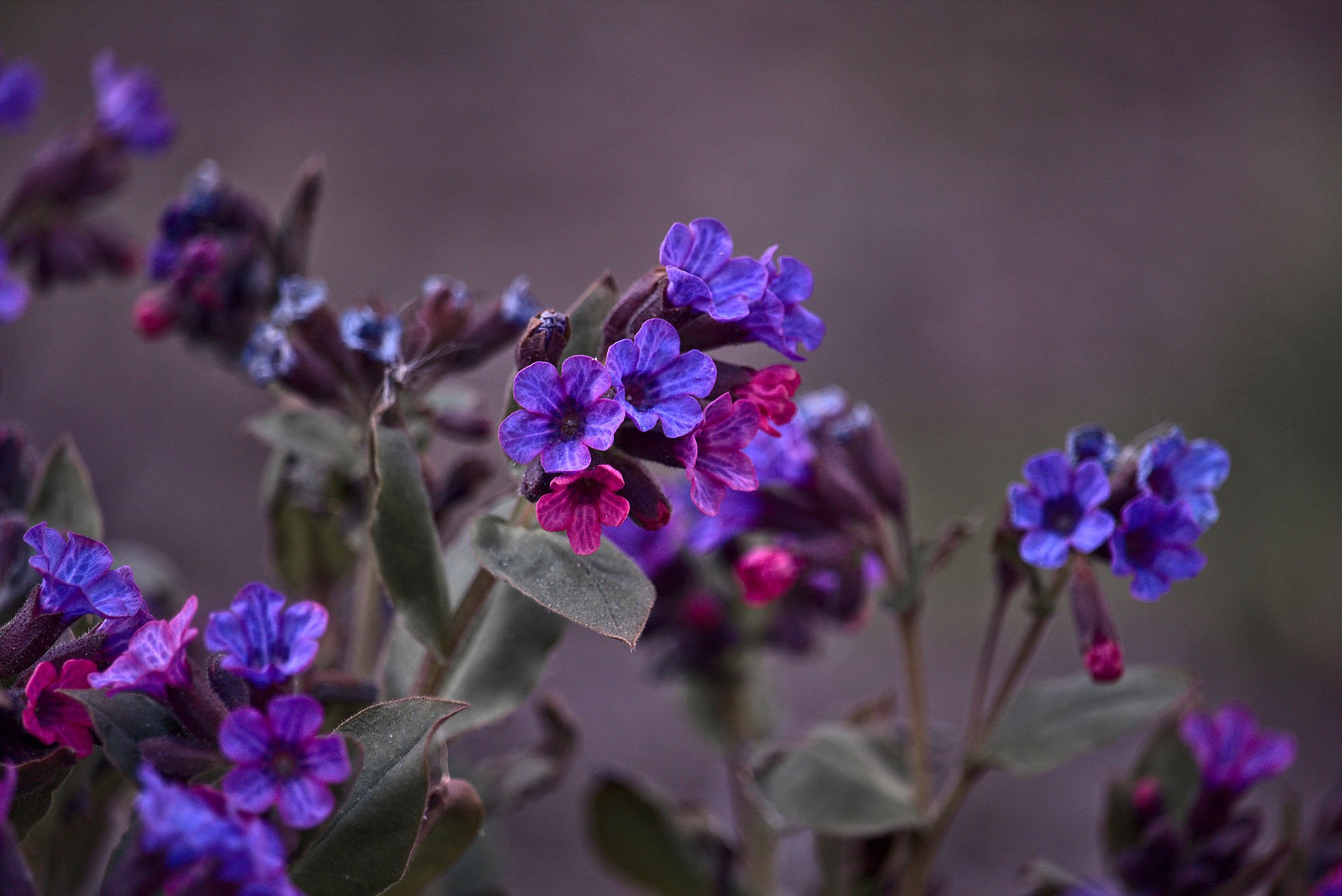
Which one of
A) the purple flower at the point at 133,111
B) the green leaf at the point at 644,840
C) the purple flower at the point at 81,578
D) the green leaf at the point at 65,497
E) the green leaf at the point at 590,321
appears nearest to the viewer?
the purple flower at the point at 81,578

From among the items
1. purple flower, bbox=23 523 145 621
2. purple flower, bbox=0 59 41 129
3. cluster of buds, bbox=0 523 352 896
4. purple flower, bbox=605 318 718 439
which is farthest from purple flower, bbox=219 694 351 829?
purple flower, bbox=0 59 41 129

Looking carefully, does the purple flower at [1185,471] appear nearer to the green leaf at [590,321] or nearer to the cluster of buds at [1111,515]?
the cluster of buds at [1111,515]

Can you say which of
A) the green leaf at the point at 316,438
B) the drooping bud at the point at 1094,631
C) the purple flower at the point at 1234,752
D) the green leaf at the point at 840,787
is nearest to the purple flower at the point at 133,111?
the green leaf at the point at 316,438

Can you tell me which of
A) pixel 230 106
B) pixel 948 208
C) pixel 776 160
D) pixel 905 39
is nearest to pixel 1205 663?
pixel 948 208

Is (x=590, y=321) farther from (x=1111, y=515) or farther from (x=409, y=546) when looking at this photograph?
(x=1111, y=515)

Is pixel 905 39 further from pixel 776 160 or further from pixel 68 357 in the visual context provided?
pixel 68 357


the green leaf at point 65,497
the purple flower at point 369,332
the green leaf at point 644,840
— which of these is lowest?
the green leaf at point 644,840
